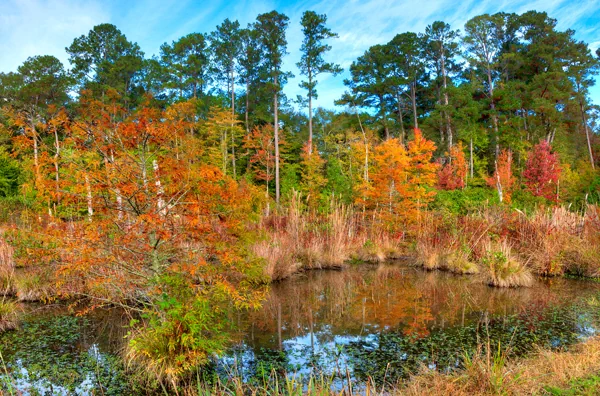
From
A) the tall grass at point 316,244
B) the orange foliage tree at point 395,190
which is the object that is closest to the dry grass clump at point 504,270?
the tall grass at point 316,244

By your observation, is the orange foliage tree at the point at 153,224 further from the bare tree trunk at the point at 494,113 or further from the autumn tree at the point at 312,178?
the bare tree trunk at the point at 494,113

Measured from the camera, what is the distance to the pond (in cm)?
408

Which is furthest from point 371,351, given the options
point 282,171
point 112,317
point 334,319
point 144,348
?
point 282,171

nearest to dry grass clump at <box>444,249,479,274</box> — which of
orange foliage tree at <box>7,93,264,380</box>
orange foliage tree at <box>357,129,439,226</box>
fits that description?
orange foliage tree at <box>357,129,439,226</box>

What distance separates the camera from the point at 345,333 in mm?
5379

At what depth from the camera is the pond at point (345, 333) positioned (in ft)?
13.4

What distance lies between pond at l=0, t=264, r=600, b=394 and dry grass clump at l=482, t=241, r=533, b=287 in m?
0.23

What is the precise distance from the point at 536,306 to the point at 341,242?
206 inches

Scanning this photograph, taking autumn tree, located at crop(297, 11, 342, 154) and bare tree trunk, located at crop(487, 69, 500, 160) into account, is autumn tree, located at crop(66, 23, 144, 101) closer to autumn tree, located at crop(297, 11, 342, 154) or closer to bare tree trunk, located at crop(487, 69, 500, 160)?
autumn tree, located at crop(297, 11, 342, 154)

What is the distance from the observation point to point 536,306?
259 inches

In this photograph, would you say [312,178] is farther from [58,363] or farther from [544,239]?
[58,363]

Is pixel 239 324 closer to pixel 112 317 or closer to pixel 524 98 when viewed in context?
pixel 112 317

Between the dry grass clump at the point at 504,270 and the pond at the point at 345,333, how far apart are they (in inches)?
9.0

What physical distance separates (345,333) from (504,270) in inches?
179
